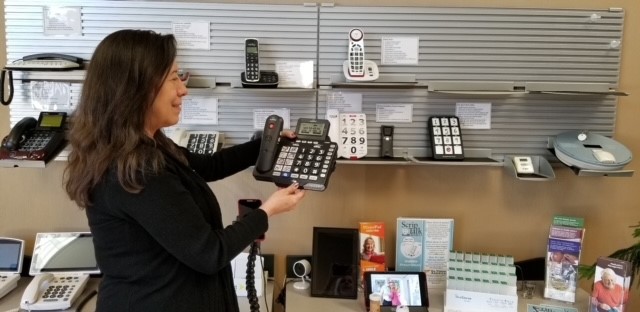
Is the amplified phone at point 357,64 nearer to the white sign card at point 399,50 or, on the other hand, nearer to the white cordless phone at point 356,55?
the white cordless phone at point 356,55

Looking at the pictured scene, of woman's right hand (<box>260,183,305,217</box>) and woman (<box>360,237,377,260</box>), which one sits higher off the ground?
woman's right hand (<box>260,183,305,217</box>)

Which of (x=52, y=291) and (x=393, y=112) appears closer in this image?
(x=52, y=291)

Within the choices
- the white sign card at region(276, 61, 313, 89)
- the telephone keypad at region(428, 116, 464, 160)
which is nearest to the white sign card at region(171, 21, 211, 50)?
the white sign card at region(276, 61, 313, 89)

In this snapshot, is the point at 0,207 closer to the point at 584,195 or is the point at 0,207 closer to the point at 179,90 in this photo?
the point at 179,90

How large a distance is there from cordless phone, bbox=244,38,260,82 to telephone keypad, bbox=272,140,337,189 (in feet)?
1.58

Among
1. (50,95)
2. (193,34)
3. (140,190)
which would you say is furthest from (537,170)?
(50,95)

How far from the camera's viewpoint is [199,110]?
2258mm

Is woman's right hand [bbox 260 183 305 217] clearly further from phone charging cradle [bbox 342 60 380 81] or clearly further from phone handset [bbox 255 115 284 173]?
phone charging cradle [bbox 342 60 380 81]

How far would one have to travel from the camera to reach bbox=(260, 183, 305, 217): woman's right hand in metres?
1.51

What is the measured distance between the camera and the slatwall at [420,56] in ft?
7.25

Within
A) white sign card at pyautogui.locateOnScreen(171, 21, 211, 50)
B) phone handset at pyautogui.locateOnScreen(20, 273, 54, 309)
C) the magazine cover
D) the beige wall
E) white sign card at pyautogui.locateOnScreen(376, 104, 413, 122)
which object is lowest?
phone handset at pyautogui.locateOnScreen(20, 273, 54, 309)

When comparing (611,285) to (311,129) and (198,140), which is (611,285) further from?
(198,140)

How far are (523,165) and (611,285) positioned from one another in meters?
0.55

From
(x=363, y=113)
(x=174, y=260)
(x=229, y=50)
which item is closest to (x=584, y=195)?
(x=363, y=113)
